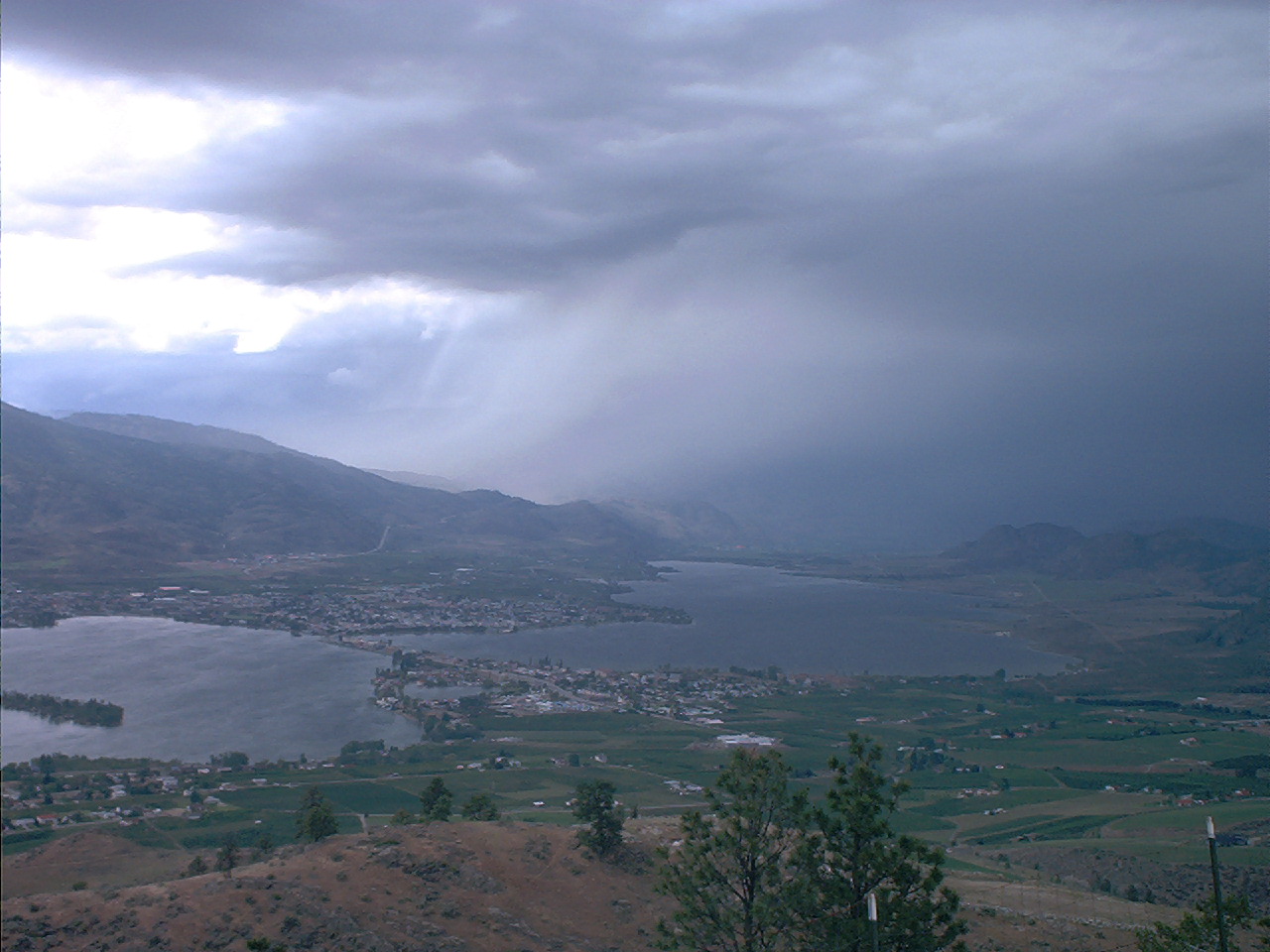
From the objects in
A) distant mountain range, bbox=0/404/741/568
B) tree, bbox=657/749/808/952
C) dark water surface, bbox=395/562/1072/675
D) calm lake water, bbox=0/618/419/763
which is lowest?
dark water surface, bbox=395/562/1072/675

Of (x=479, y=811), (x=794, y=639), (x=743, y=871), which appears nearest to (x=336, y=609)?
(x=794, y=639)

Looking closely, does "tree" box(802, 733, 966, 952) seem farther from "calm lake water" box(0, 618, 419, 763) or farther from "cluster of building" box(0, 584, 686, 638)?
"cluster of building" box(0, 584, 686, 638)

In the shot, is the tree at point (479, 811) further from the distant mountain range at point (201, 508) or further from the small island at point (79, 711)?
the distant mountain range at point (201, 508)

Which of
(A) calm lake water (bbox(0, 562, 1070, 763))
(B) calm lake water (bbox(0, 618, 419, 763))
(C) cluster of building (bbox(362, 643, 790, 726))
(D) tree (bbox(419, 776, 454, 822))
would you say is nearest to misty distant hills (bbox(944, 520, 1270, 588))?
(A) calm lake water (bbox(0, 562, 1070, 763))

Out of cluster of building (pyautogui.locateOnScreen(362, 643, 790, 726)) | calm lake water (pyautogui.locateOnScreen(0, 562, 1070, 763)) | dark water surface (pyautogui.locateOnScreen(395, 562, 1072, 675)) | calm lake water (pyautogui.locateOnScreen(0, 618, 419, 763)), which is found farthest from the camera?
dark water surface (pyautogui.locateOnScreen(395, 562, 1072, 675))

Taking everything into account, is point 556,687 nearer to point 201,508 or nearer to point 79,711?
point 79,711

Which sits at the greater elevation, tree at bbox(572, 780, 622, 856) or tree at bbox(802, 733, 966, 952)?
tree at bbox(802, 733, 966, 952)
